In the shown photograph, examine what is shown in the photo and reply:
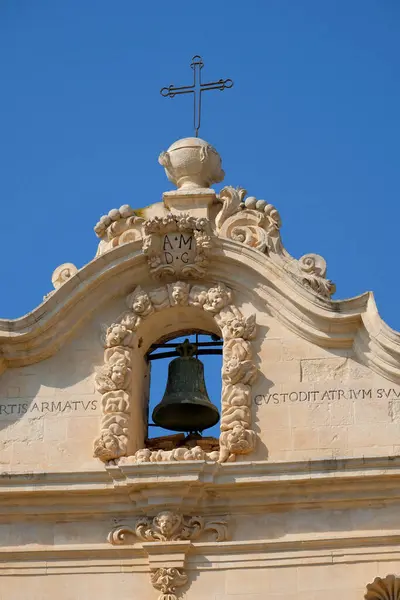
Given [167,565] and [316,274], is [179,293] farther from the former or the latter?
[167,565]

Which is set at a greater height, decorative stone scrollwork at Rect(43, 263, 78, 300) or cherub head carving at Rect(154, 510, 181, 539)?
decorative stone scrollwork at Rect(43, 263, 78, 300)

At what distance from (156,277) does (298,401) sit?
2.19m

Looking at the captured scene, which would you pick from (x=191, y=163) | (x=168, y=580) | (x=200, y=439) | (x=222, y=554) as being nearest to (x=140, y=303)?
(x=200, y=439)

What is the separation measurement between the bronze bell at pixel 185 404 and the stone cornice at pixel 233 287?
119 centimetres

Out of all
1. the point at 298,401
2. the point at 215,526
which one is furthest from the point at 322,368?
the point at 215,526

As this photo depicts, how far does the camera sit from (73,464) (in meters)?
23.8

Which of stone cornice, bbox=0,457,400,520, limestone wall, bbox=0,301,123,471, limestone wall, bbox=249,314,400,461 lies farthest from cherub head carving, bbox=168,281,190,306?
stone cornice, bbox=0,457,400,520

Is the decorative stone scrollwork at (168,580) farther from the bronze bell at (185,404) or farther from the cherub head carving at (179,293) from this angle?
the cherub head carving at (179,293)

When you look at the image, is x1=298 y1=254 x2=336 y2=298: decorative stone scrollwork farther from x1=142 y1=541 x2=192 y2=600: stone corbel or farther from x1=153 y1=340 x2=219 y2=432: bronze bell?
x1=142 y1=541 x2=192 y2=600: stone corbel

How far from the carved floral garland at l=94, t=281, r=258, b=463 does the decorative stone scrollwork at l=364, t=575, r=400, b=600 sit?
199cm

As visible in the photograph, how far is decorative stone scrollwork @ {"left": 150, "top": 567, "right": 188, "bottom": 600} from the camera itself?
897 inches

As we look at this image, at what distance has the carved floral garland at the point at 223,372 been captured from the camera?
23.5 metres

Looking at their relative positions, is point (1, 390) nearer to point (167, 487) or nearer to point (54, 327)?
point (54, 327)

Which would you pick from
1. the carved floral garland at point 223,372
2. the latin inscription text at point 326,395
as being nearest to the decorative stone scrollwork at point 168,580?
the carved floral garland at point 223,372
